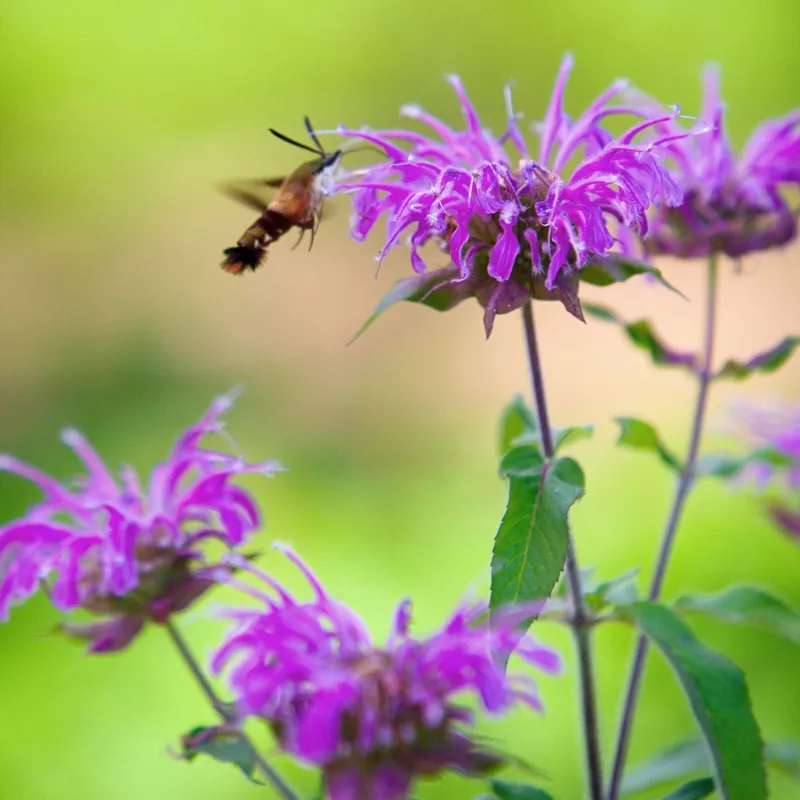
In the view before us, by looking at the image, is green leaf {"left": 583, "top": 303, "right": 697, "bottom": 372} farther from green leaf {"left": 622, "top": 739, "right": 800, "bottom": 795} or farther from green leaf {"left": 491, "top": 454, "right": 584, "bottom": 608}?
green leaf {"left": 622, "top": 739, "right": 800, "bottom": 795}

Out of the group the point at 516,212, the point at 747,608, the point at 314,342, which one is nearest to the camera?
the point at 516,212

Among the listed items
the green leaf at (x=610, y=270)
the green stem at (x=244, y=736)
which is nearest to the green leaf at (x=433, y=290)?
the green leaf at (x=610, y=270)

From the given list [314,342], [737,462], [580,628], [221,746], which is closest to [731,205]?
[737,462]

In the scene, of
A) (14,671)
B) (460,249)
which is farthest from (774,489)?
(14,671)

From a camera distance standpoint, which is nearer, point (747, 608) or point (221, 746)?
point (221, 746)

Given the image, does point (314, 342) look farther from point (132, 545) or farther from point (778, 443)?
point (132, 545)

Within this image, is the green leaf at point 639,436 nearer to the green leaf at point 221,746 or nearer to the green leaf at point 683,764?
the green leaf at point 683,764
